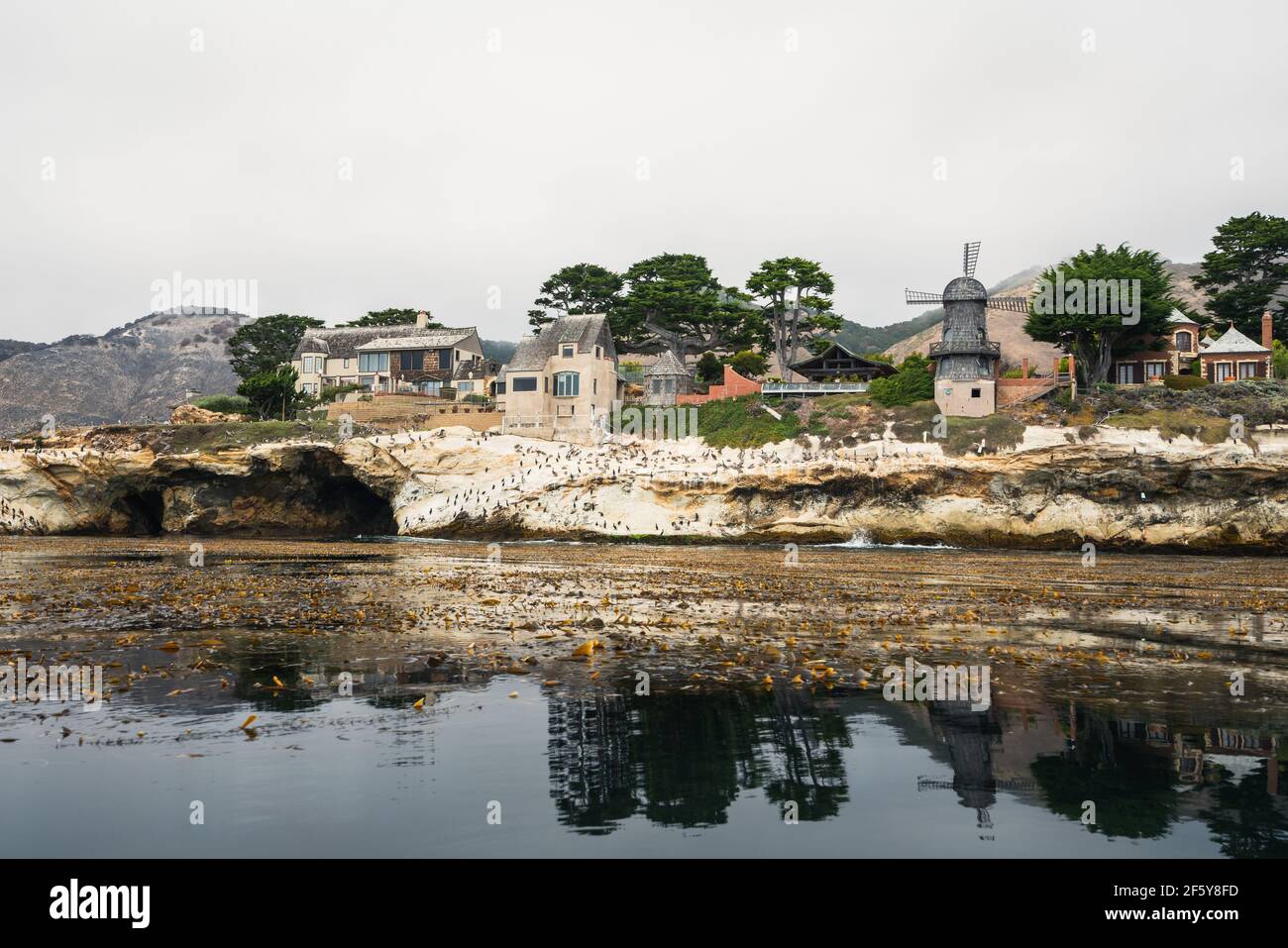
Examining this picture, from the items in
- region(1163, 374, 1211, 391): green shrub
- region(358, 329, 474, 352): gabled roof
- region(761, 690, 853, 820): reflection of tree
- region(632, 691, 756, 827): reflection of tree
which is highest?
region(358, 329, 474, 352): gabled roof

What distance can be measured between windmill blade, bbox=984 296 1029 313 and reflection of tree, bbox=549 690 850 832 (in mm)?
71551

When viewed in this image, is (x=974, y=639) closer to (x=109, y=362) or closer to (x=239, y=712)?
(x=239, y=712)

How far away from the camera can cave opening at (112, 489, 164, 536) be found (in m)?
68.4

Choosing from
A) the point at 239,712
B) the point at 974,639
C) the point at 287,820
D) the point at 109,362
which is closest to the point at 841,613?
the point at 974,639

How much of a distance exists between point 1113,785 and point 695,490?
49817 millimetres

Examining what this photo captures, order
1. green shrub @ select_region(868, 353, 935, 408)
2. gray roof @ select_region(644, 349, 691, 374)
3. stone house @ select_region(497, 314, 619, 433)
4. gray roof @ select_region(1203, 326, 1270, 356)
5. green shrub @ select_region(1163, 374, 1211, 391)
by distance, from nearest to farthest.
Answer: green shrub @ select_region(1163, 374, 1211, 391) < gray roof @ select_region(1203, 326, 1270, 356) < green shrub @ select_region(868, 353, 935, 408) < stone house @ select_region(497, 314, 619, 433) < gray roof @ select_region(644, 349, 691, 374)

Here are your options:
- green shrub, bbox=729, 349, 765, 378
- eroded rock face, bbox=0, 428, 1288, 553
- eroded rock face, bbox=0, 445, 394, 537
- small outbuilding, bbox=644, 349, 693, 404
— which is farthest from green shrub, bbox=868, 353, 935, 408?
eroded rock face, bbox=0, 445, 394, 537

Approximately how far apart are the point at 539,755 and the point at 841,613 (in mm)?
13214

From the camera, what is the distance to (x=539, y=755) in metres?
9.54

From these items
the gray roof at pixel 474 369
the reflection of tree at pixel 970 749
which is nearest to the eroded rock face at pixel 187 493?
the gray roof at pixel 474 369

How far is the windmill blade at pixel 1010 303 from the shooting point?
76887 millimetres

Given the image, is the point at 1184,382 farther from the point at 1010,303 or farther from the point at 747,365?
the point at 747,365

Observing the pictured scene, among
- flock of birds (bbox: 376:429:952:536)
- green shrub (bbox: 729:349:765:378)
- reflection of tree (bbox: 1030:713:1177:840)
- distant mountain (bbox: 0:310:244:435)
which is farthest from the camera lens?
distant mountain (bbox: 0:310:244:435)

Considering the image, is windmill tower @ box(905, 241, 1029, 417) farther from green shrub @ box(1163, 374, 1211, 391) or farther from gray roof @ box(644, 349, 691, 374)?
gray roof @ box(644, 349, 691, 374)
